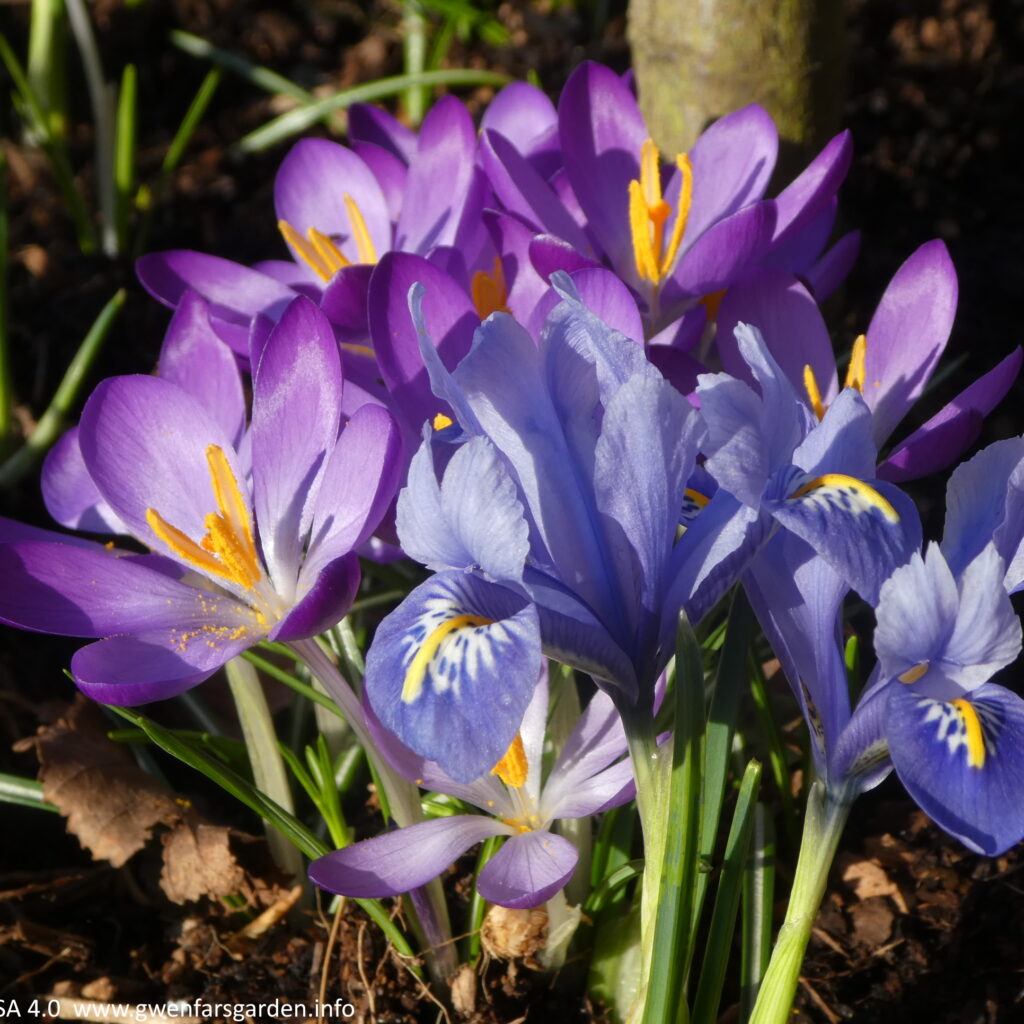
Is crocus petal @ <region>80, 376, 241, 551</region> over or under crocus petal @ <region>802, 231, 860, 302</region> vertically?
under

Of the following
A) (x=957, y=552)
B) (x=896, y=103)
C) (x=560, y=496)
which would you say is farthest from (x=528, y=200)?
(x=896, y=103)

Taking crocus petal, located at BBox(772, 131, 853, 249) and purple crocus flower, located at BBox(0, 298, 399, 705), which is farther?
crocus petal, located at BBox(772, 131, 853, 249)

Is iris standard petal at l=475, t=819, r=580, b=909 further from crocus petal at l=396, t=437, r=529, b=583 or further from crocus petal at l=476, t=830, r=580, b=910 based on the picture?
crocus petal at l=396, t=437, r=529, b=583

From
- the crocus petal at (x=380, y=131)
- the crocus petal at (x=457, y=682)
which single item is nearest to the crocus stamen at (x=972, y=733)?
the crocus petal at (x=457, y=682)

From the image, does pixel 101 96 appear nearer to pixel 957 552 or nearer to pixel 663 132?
pixel 663 132

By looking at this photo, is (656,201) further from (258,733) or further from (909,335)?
(258,733)

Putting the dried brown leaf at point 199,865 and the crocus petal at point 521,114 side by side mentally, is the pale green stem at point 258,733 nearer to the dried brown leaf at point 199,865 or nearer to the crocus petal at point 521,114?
the dried brown leaf at point 199,865

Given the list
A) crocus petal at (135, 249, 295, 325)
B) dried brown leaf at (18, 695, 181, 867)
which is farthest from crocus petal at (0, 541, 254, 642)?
crocus petal at (135, 249, 295, 325)
